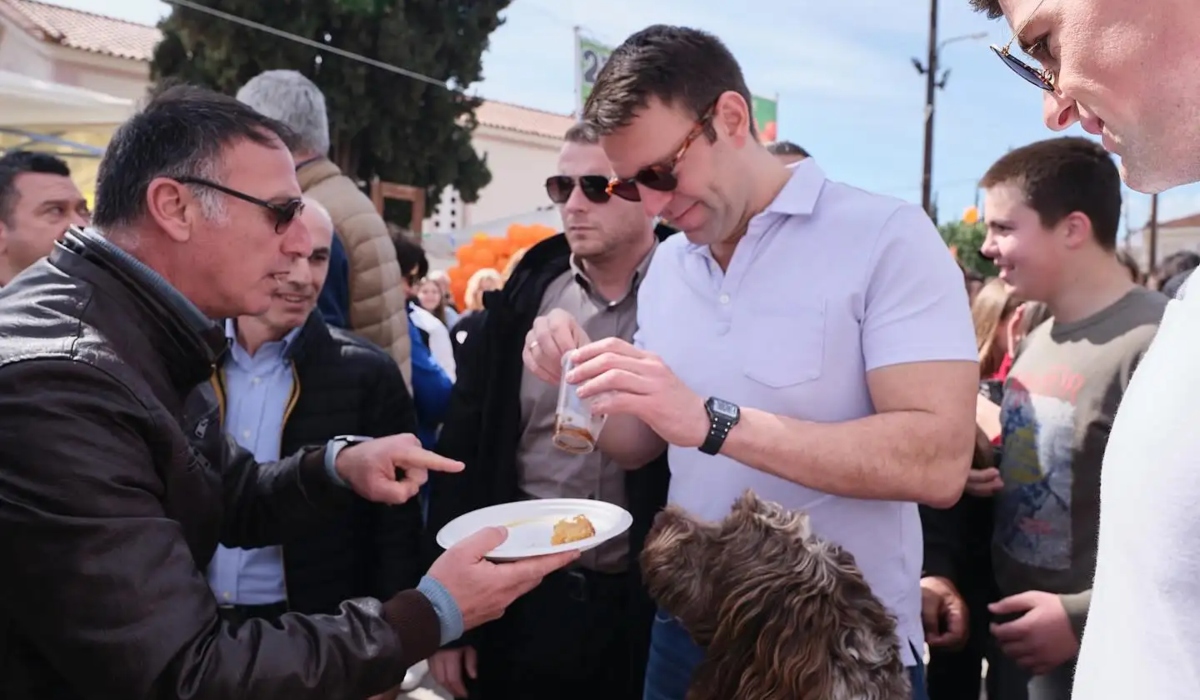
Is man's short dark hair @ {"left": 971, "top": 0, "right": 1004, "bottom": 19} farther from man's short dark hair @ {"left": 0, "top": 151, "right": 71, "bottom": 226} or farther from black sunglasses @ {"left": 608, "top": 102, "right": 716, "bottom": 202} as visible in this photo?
man's short dark hair @ {"left": 0, "top": 151, "right": 71, "bottom": 226}

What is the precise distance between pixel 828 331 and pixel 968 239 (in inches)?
1376

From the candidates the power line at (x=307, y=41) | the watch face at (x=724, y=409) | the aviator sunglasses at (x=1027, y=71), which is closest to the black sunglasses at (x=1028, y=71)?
the aviator sunglasses at (x=1027, y=71)

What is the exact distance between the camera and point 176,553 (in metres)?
1.53

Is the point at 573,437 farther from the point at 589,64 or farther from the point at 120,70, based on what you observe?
the point at 120,70

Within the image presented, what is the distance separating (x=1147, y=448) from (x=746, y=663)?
1428 mm

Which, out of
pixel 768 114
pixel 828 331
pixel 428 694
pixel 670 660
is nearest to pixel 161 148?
pixel 828 331

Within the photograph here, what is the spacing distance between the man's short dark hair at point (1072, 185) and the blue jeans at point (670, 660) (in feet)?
5.88

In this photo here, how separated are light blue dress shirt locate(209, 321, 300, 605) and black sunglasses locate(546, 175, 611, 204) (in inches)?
47.4

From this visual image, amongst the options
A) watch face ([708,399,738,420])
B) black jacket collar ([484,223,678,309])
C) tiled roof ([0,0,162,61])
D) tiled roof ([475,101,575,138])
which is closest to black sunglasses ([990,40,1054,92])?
watch face ([708,399,738,420])

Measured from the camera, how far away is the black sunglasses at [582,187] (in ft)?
11.1

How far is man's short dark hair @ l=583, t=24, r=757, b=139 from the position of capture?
240 centimetres

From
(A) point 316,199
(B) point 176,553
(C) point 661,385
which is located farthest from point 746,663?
(A) point 316,199

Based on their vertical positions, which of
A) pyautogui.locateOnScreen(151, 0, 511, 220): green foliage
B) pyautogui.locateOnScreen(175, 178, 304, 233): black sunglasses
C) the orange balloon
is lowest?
the orange balloon

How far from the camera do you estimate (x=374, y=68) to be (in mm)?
22531
